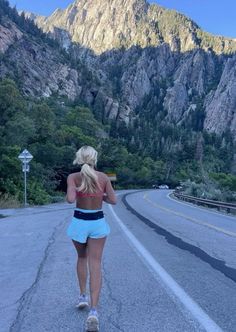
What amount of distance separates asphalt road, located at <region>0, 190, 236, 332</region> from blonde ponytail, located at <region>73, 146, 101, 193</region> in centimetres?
147

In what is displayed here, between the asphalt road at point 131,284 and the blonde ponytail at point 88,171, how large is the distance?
58.1 inches

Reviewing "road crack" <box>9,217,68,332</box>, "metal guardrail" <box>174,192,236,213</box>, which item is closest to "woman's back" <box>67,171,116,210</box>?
"road crack" <box>9,217,68,332</box>

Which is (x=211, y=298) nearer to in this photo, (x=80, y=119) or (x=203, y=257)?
(x=203, y=257)

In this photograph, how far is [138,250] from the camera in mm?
11016

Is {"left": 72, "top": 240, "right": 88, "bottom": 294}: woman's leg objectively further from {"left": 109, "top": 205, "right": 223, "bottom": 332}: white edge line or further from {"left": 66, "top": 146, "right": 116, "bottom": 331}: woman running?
{"left": 109, "top": 205, "right": 223, "bottom": 332}: white edge line

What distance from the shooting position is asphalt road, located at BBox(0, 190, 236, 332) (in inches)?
219

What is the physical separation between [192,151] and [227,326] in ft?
486

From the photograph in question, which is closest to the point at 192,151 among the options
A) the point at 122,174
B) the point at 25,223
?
the point at 122,174

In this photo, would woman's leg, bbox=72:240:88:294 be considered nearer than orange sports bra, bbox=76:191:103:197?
No

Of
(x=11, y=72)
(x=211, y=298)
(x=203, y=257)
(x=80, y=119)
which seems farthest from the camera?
(x=11, y=72)

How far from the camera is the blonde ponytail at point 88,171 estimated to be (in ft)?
18.2

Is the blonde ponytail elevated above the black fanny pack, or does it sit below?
above

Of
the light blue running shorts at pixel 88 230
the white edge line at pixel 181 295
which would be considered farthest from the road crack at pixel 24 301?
the white edge line at pixel 181 295

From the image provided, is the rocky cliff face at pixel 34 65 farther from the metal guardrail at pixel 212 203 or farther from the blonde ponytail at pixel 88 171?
the blonde ponytail at pixel 88 171
